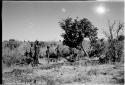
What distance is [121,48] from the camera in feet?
27.6

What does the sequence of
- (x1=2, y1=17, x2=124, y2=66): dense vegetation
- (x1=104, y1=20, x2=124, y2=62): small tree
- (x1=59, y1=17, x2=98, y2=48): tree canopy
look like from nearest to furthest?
1. (x1=104, y1=20, x2=124, y2=62): small tree
2. (x1=2, y1=17, x2=124, y2=66): dense vegetation
3. (x1=59, y1=17, x2=98, y2=48): tree canopy

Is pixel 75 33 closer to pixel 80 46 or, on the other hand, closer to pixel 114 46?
pixel 80 46

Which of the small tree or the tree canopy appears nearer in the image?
the small tree

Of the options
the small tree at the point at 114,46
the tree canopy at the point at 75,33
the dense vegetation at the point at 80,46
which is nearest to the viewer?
the small tree at the point at 114,46

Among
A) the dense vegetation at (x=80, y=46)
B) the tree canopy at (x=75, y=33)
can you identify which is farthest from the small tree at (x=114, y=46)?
the tree canopy at (x=75, y=33)

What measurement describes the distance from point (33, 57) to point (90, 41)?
3347mm

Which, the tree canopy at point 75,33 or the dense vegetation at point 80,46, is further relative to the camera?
the tree canopy at point 75,33

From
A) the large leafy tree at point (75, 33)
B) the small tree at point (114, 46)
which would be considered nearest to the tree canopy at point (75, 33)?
the large leafy tree at point (75, 33)

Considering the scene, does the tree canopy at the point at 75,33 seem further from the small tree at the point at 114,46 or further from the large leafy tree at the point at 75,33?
the small tree at the point at 114,46

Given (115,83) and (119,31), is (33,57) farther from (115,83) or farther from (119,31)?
(115,83)

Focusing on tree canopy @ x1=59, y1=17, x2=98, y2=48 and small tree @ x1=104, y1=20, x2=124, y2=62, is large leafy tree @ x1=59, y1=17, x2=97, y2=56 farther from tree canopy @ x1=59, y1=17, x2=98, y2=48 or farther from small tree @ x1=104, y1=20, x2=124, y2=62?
small tree @ x1=104, y1=20, x2=124, y2=62

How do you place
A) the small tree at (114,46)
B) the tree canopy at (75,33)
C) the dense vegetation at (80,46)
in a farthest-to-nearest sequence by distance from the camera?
the tree canopy at (75,33) < the dense vegetation at (80,46) < the small tree at (114,46)

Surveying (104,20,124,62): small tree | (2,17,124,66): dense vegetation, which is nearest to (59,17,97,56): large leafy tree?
(2,17,124,66): dense vegetation

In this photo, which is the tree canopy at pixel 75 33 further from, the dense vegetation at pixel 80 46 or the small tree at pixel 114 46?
the small tree at pixel 114 46
